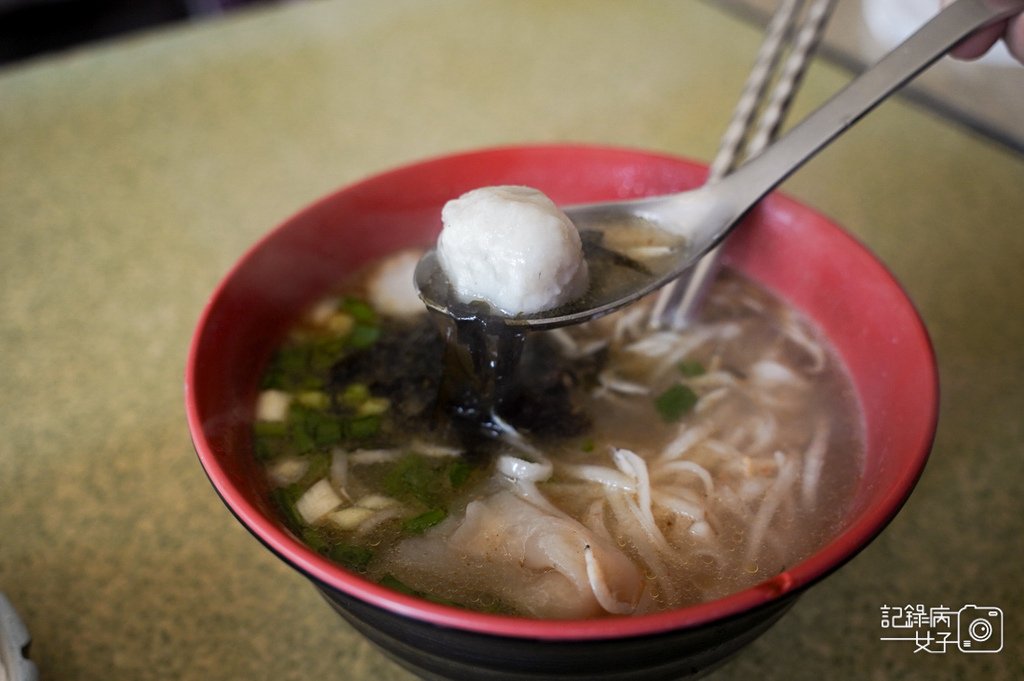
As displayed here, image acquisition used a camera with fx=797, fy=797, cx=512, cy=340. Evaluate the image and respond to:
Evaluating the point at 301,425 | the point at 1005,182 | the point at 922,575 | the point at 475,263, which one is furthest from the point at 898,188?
the point at 301,425

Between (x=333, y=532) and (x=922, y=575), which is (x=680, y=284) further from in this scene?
(x=333, y=532)

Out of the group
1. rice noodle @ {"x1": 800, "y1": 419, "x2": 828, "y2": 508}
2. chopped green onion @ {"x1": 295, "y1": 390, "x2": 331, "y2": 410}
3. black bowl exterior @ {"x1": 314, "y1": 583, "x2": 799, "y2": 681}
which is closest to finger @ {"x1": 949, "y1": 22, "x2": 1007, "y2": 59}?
rice noodle @ {"x1": 800, "y1": 419, "x2": 828, "y2": 508}

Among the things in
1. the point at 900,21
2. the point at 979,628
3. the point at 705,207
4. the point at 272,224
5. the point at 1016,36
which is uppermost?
the point at 1016,36

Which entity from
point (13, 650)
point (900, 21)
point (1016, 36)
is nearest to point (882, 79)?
point (1016, 36)

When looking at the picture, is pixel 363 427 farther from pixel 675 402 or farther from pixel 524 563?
pixel 675 402

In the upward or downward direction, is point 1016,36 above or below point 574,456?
above

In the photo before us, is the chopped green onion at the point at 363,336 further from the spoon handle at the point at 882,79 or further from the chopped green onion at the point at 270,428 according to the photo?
the spoon handle at the point at 882,79

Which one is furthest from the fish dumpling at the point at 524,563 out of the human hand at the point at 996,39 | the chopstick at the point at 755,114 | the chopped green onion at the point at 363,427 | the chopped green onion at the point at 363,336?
the human hand at the point at 996,39
